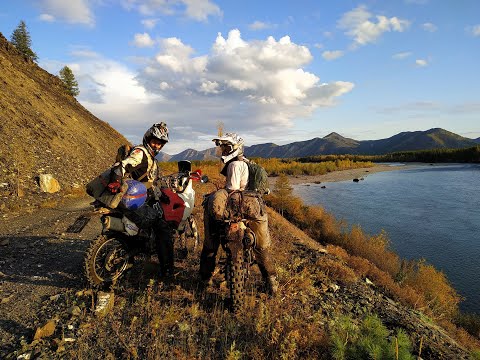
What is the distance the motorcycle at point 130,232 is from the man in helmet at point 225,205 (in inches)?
32.4

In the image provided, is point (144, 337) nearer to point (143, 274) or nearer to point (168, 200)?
point (143, 274)

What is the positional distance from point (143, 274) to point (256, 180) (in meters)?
2.88

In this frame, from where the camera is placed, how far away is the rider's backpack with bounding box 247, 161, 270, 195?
5.09 meters

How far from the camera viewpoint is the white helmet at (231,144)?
4.94 meters

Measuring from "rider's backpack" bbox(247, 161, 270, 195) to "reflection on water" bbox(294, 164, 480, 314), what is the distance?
1313cm

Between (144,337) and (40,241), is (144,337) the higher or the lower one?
the lower one

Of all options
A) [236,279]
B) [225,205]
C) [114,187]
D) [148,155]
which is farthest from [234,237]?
[148,155]

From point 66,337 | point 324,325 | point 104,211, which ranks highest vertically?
point 104,211

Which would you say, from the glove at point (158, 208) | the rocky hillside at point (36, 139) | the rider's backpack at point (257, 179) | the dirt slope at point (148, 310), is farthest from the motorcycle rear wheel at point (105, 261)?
the rocky hillside at point (36, 139)

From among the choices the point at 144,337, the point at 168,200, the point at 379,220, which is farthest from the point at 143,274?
the point at 379,220

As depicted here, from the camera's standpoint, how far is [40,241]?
7352 millimetres

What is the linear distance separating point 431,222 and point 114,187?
92.0ft

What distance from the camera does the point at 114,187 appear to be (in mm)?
4496

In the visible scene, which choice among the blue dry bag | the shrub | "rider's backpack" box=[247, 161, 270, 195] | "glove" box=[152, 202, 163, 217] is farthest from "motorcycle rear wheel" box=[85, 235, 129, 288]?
the shrub
